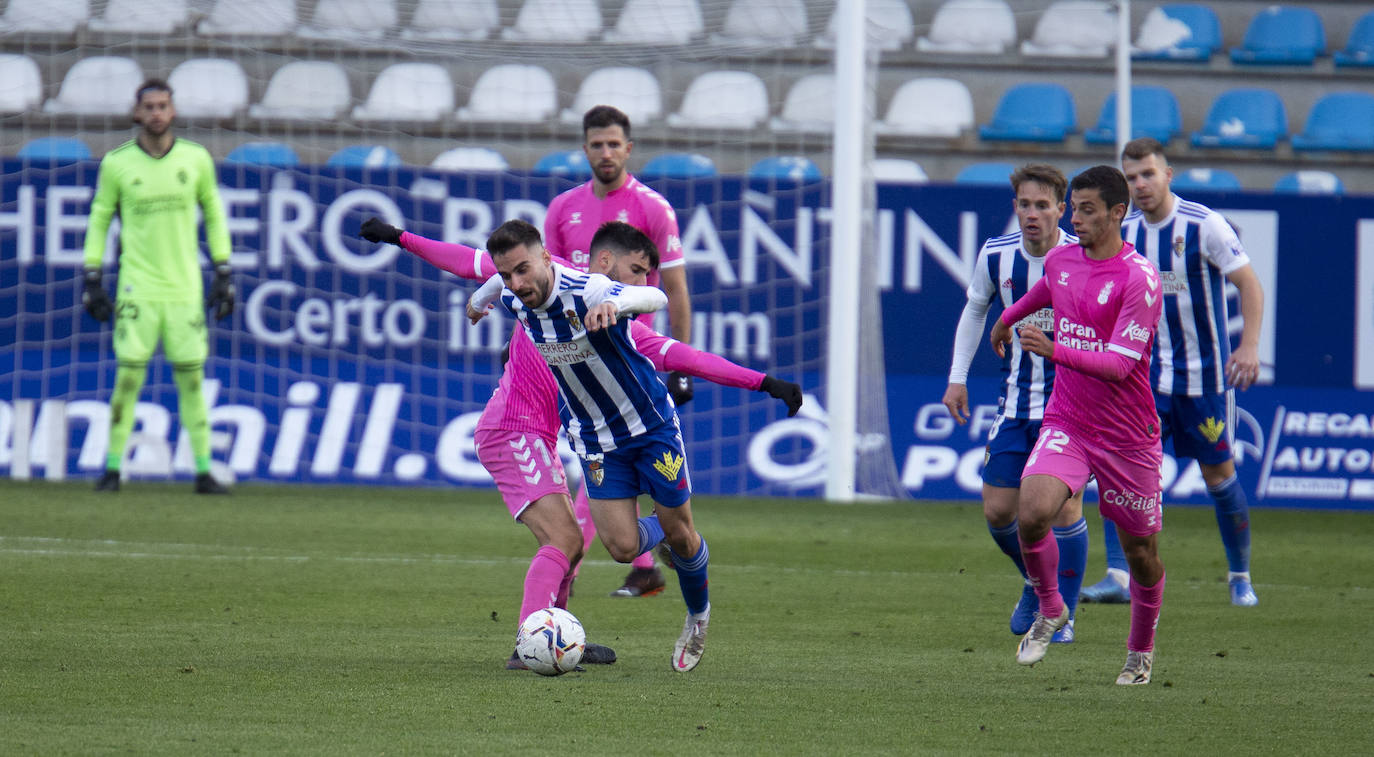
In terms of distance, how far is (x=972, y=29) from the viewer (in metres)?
17.4

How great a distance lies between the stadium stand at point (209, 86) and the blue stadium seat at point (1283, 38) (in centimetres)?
A: 966

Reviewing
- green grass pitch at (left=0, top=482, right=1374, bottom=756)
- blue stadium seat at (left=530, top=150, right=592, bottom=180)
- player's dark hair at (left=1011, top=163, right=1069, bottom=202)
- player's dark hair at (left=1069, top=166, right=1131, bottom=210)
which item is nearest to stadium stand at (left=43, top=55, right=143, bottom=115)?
blue stadium seat at (left=530, top=150, right=592, bottom=180)

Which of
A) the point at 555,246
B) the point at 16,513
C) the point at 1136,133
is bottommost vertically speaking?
the point at 16,513

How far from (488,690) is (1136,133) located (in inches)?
516

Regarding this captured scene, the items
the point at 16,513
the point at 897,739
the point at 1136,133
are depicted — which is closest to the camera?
the point at 897,739

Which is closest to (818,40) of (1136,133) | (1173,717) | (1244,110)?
(1136,133)

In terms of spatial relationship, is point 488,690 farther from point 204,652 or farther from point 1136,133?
point 1136,133

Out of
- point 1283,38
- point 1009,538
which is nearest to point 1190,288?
point 1009,538

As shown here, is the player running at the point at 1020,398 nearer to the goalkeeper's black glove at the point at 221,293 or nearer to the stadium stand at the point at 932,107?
the goalkeeper's black glove at the point at 221,293

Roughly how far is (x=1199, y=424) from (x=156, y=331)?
681 cm

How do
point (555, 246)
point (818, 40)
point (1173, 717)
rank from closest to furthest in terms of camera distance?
point (1173, 717) → point (555, 246) → point (818, 40)

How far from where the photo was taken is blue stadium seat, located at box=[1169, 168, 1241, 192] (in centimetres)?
1605

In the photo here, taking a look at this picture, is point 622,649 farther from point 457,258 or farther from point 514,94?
point 514,94

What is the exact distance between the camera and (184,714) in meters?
4.39
